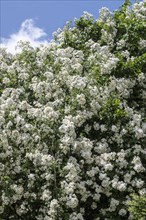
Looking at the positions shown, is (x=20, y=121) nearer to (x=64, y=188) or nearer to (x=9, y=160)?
(x=9, y=160)

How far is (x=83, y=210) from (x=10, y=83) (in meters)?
4.02

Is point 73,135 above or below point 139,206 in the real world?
above

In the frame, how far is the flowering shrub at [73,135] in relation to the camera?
1113 cm

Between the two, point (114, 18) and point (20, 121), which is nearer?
point (20, 121)

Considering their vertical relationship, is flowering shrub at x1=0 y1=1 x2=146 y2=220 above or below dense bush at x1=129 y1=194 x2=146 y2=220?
above

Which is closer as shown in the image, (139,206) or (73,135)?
(139,206)

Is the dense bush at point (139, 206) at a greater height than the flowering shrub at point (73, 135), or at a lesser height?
lesser

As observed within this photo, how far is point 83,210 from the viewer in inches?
439

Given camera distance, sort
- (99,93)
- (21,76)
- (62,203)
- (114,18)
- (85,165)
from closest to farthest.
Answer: (62,203) < (85,165) < (99,93) < (21,76) < (114,18)

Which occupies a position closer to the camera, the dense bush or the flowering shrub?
the dense bush

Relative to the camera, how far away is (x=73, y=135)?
1135 centimetres

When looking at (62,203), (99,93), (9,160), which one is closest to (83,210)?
(62,203)

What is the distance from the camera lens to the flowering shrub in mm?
11133

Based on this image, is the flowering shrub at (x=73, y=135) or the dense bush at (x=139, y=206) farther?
the flowering shrub at (x=73, y=135)
